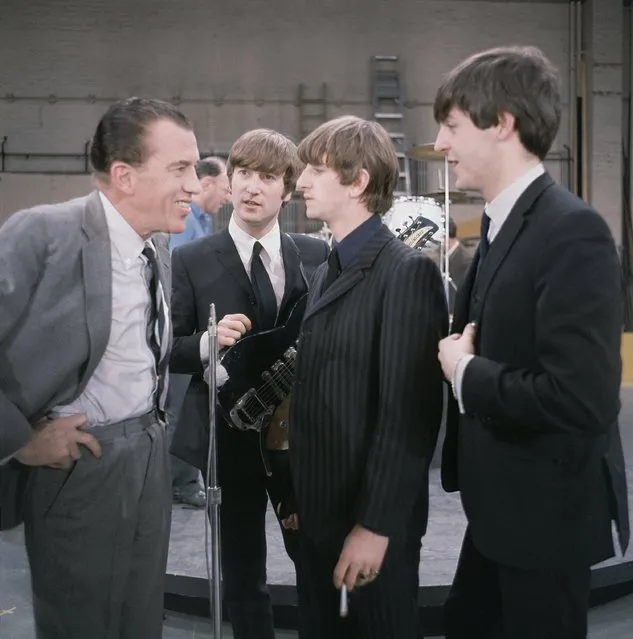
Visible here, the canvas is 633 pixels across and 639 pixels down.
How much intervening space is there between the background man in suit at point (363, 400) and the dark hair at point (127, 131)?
333 millimetres

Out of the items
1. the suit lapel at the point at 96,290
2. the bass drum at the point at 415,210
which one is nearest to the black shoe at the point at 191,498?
the suit lapel at the point at 96,290

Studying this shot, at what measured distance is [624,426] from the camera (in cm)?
617

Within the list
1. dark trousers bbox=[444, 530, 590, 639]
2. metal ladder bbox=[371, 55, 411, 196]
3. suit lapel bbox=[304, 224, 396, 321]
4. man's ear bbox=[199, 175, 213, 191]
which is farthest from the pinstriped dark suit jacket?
metal ladder bbox=[371, 55, 411, 196]

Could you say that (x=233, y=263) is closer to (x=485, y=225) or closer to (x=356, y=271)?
(x=356, y=271)

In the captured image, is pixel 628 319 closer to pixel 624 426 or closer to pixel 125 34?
pixel 624 426

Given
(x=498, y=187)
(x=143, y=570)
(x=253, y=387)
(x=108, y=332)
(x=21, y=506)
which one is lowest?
(x=143, y=570)

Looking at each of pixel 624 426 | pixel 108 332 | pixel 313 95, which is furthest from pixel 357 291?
pixel 313 95

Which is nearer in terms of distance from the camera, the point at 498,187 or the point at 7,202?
the point at 498,187

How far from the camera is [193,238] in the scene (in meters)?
4.54

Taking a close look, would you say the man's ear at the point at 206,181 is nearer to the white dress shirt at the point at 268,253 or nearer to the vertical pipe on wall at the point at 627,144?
the white dress shirt at the point at 268,253

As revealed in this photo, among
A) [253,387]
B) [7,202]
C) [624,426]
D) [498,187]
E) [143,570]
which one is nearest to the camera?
[498,187]

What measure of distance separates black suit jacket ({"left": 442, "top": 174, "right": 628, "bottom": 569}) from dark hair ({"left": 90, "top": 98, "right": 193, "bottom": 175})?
2.38ft

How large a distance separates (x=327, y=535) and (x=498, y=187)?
2.59ft

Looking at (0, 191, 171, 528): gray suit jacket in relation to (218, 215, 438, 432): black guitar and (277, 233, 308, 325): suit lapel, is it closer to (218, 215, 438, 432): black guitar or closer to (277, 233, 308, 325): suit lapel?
(218, 215, 438, 432): black guitar
